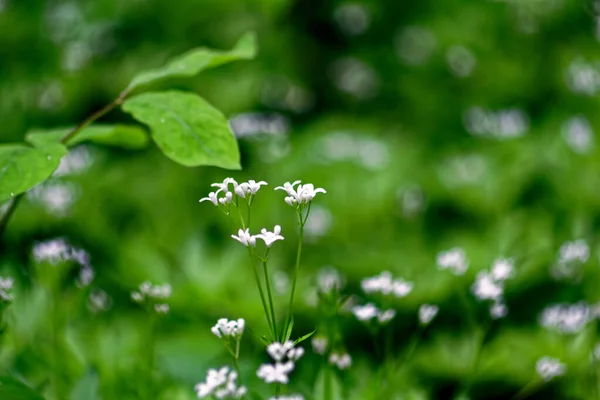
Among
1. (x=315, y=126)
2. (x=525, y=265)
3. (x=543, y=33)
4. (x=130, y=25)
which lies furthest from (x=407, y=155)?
(x=130, y=25)

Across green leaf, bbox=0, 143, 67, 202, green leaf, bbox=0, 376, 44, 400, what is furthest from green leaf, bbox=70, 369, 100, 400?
green leaf, bbox=0, 143, 67, 202

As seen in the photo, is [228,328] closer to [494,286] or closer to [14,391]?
[14,391]

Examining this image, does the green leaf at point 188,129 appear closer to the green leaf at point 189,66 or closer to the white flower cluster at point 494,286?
the green leaf at point 189,66

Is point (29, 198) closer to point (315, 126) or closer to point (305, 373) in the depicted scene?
point (305, 373)

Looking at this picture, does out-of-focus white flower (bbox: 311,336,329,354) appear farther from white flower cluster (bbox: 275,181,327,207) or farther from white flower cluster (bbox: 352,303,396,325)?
white flower cluster (bbox: 275,181,327,207)

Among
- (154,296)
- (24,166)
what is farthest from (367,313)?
(24,166)

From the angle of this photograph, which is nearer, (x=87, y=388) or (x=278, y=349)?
(x=278, y=349)
